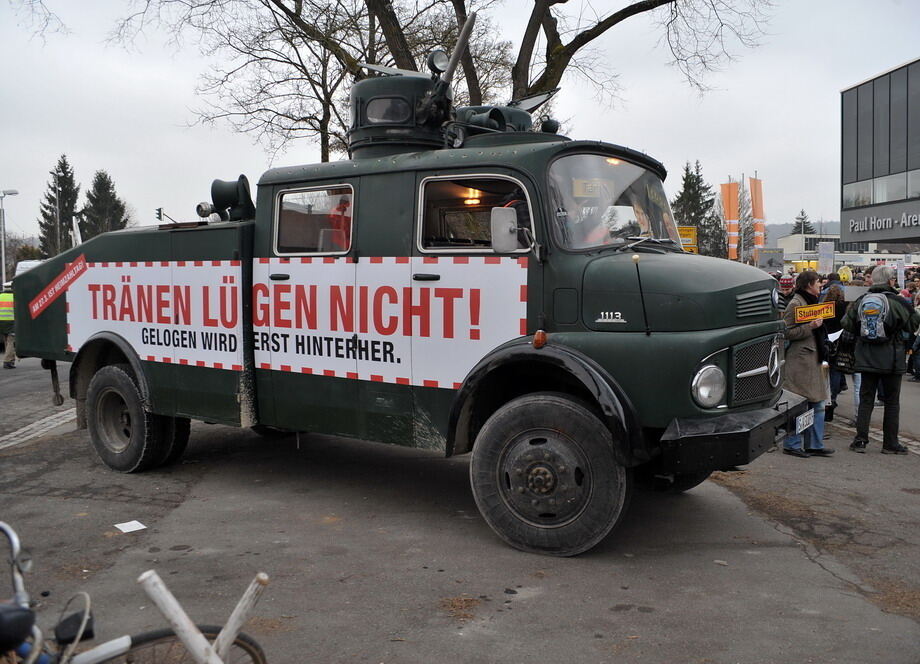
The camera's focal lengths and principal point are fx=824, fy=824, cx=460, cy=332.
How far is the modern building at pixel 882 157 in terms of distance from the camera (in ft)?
129

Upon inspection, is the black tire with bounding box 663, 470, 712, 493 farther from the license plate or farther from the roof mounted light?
the roof mounted light

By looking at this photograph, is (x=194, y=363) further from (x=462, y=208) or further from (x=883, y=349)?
(x=883, y=349)

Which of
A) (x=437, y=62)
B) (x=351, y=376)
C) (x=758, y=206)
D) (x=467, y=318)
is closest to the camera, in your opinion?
(x=467, y=318)

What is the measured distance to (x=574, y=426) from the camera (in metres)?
5.02

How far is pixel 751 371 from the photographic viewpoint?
5.16 m

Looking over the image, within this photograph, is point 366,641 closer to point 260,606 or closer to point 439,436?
point 260,606

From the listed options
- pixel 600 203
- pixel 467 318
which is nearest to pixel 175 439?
pixel 467 318

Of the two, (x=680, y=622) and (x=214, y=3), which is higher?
(x=214, y=3)

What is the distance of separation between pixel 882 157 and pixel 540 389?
4277 cm

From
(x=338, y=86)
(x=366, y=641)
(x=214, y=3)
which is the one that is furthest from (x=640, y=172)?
(x=338, y=86)

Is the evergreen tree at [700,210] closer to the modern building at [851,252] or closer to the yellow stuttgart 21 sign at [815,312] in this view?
the modern building at [851,252]

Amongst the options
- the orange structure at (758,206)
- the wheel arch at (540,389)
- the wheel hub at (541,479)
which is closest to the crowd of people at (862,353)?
the wheel arch at (540,389)

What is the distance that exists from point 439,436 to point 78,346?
420 cm

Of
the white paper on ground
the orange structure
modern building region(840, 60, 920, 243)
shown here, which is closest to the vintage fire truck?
the white paper on ground
